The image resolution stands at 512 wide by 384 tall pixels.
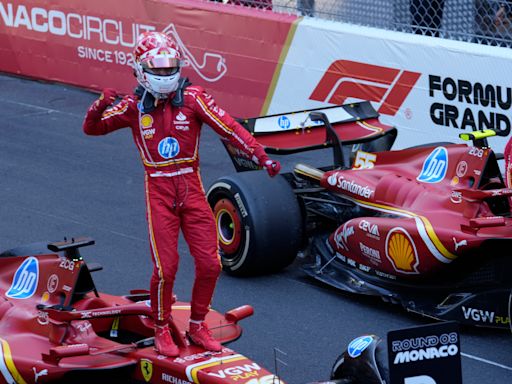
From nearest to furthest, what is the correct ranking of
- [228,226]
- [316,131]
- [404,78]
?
1. [228,226]
2. [316,131]
3. [404,78]

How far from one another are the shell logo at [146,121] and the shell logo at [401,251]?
1.92 meters

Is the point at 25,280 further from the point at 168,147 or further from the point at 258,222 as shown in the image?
the point at 258,222

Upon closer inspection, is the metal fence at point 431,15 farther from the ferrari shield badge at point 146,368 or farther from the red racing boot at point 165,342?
the ferrari shield badge at point 146,368

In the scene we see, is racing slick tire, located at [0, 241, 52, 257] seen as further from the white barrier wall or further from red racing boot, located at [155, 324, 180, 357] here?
the white barrier wall

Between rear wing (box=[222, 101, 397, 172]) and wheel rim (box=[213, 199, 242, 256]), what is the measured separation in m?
0.42

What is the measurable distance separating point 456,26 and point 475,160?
151 inches

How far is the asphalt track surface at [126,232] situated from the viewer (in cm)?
689

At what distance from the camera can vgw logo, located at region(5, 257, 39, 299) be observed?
6426 millimetres

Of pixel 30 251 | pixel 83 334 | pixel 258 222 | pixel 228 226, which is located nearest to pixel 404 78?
pixel 228 226

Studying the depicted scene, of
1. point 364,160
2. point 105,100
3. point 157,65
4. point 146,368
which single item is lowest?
point 146,368

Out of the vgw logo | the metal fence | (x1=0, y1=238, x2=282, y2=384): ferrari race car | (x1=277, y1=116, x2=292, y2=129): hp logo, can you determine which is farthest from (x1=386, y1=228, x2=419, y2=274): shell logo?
the metal fence

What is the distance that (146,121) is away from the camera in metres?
6.03

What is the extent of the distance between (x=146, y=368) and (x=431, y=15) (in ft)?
20.2

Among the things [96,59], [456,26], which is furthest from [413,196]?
Result: [96,59]
